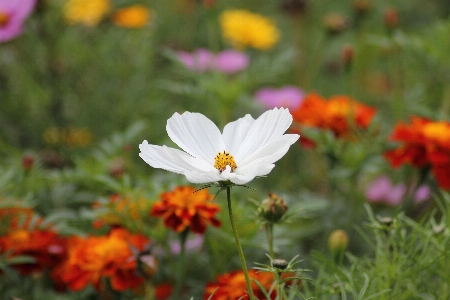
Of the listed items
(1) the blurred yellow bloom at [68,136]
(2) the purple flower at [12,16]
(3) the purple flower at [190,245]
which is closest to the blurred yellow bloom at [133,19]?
(1) the blurred yellow bloom at [68,136]

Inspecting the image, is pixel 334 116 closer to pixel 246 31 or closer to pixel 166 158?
pixel 166 158

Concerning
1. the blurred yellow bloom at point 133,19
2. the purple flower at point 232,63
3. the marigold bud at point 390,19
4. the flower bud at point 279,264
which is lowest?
the flower bud at point 279,264

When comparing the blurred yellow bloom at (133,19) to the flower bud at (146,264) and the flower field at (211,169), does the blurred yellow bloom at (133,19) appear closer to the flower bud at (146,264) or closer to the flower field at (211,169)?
the flower field at (211,169)

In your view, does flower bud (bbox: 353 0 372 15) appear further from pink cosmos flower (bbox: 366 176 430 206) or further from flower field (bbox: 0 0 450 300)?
pink cosmos flower (bbox: 366 176 430 206)

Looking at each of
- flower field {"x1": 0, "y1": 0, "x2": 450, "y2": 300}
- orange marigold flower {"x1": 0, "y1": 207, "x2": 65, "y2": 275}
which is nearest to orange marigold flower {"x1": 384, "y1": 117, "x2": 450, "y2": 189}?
flower field {"x1": 0, "y1": 0, "x2": 450, "y2": 300}

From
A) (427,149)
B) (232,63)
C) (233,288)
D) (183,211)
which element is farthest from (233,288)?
(232,63)

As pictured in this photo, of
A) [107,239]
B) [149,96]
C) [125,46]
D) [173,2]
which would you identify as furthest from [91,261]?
[173,2]
